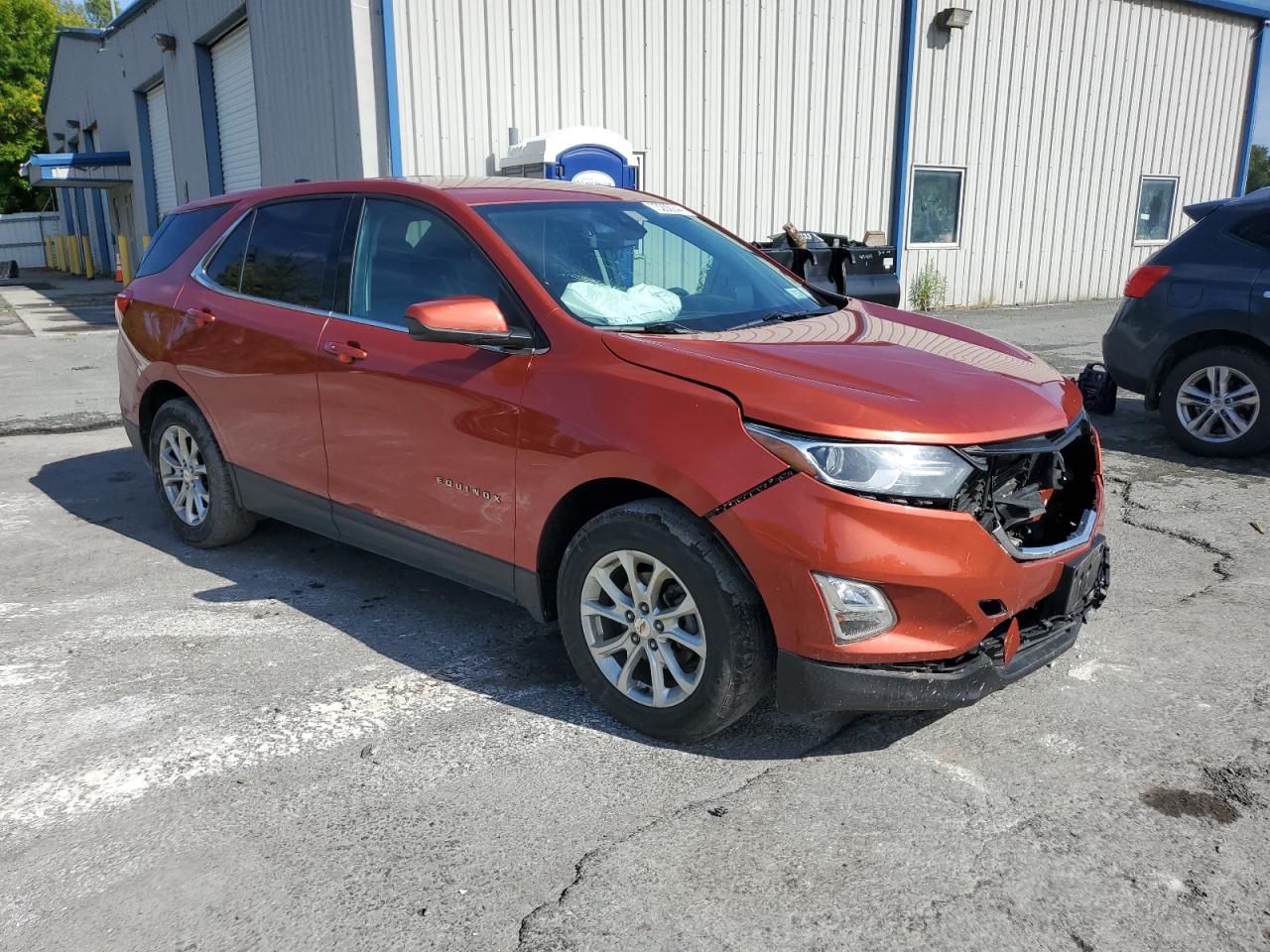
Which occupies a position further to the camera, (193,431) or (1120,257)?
(1120,257)

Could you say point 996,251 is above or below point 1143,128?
below

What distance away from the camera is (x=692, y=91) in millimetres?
13258

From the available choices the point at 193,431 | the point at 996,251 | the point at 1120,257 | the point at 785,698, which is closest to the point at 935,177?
the point at 996,251

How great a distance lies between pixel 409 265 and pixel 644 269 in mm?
905

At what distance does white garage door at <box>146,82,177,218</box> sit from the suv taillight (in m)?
18.3

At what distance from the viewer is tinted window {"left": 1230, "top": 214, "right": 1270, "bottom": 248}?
21.2ft

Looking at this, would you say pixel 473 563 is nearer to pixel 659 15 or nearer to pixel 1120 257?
pixel 659 15

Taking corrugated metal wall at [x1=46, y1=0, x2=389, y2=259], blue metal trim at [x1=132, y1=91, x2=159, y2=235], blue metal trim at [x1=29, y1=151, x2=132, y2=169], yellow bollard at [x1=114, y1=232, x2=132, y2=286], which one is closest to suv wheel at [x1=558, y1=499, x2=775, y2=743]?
corrugated metal wall at [x1=46, y1=0, x2=389, y2=259]

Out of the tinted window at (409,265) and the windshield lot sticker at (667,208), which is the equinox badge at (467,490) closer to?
the tinted window at (409,265)

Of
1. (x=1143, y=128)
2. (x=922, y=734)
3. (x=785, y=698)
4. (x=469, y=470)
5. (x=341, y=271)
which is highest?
(x=1143, y=128)

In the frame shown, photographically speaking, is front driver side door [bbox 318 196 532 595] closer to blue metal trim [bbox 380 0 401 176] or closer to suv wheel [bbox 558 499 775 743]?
suv wheel [bbox 558 499 775 743]

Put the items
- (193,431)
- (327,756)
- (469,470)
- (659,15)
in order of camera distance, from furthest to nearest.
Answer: (659,15) → (193,431) → (469,470) → (327,756)

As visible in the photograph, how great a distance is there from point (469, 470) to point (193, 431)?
6.75 ft

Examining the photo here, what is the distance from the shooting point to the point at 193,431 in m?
4.90
